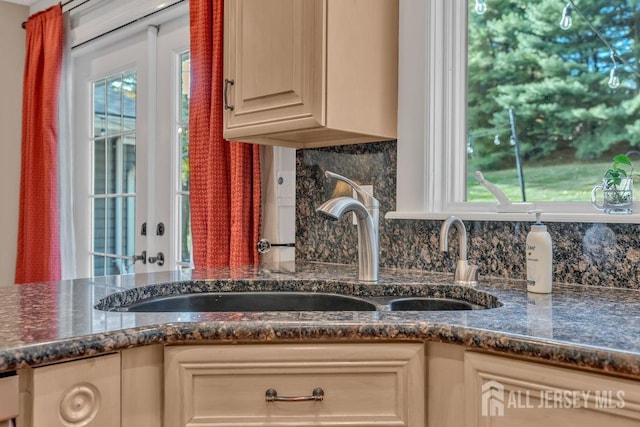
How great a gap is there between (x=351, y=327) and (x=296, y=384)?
0.50ft

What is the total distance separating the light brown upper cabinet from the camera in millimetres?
1545

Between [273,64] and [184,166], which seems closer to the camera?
[273,64]

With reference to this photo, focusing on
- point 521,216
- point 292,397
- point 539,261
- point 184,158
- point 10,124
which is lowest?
point 292,397

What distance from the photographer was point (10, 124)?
3496 millimetres

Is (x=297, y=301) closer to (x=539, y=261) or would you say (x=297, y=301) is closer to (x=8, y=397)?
(x=539, y=261)

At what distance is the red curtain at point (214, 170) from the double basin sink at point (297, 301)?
537 millimetres

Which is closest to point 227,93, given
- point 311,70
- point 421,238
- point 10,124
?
point 311,70

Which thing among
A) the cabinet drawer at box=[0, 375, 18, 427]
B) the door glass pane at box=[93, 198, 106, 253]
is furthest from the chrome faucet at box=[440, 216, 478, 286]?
the door glass pane at box=[93, 198, 106, 253]

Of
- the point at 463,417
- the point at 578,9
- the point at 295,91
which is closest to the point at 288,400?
the point at 463,417

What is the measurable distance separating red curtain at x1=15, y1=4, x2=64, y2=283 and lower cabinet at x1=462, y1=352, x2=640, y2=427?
294cm

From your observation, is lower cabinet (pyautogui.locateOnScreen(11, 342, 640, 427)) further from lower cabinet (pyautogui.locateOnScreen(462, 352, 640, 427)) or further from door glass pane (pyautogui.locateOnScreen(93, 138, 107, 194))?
door glass pane (pyautogui.locateOnScreen(93, 138, 107, 194))

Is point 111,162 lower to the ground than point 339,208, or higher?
higher

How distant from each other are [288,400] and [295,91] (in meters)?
0.94

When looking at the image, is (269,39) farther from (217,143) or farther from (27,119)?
(27,119)
